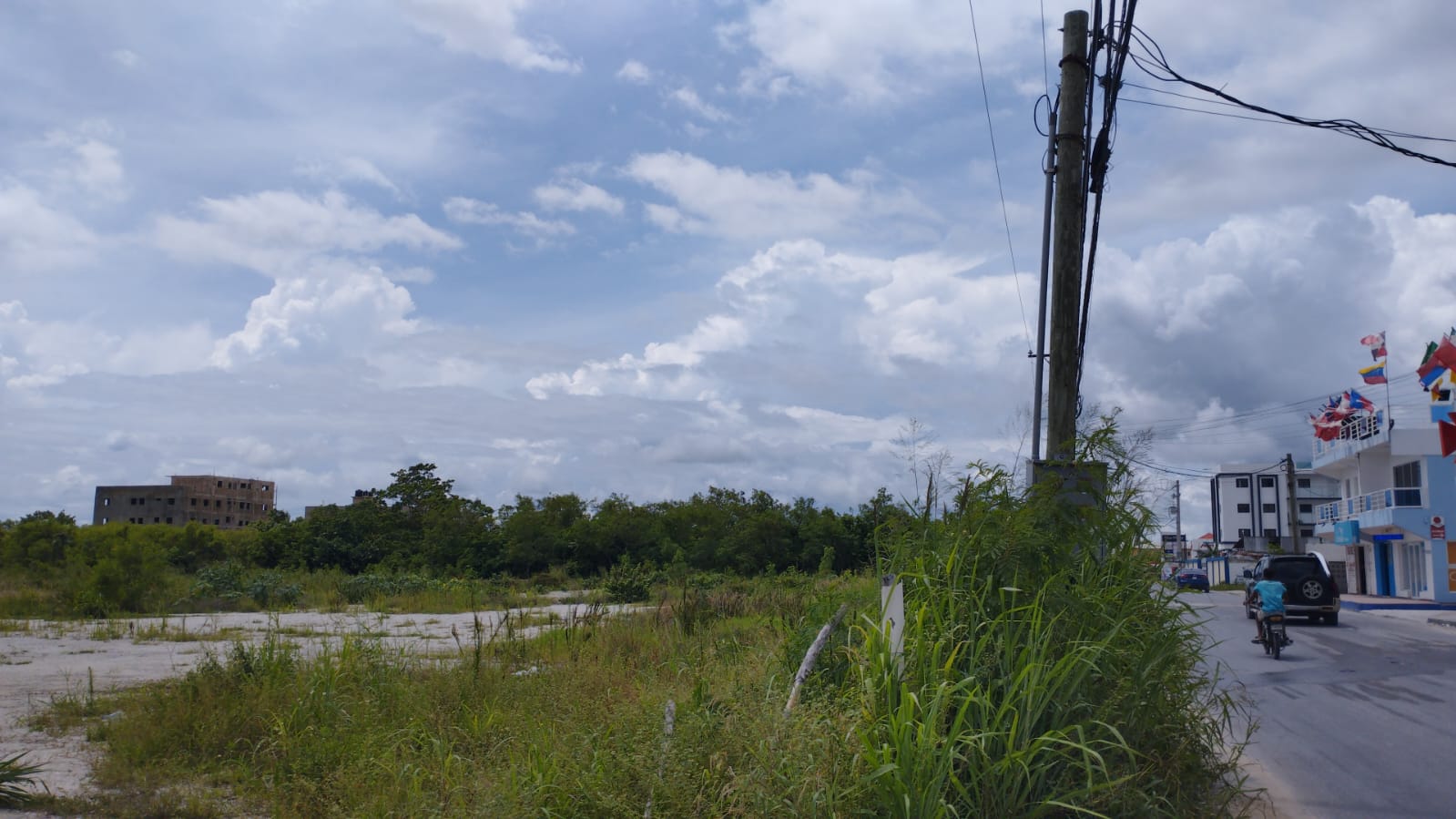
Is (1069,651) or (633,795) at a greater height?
(1069,651)

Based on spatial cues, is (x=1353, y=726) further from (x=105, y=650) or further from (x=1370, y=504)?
(x=1370, y=504)

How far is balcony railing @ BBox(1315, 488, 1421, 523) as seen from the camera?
4734cm

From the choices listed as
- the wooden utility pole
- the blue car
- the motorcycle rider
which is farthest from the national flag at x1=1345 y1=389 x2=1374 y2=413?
the wooden utility pole

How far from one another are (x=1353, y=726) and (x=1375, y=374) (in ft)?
148

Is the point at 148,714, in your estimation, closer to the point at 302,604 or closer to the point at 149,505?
the point at 302,604

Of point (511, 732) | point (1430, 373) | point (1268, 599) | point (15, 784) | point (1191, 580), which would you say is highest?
point (1430, 373)

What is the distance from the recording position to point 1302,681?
1555 centimetres

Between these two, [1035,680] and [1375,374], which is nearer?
[1035,680]

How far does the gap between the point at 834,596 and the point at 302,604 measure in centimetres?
2425

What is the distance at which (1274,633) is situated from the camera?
1838 centimetres

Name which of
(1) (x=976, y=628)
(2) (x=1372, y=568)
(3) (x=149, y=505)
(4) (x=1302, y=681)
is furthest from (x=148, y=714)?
(3) (x=149, y=505)

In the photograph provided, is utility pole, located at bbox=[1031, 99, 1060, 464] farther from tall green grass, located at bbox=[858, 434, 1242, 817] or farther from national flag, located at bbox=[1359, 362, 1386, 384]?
national flag, located at bbox=[1359, 362, 1386, 384]

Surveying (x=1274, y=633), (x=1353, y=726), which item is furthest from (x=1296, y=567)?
(x=1353, y=726)

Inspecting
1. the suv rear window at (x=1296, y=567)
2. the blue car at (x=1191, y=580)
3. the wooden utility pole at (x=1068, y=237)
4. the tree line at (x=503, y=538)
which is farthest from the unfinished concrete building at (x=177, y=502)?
the wooden utility pole at (x=1068, y=237)
